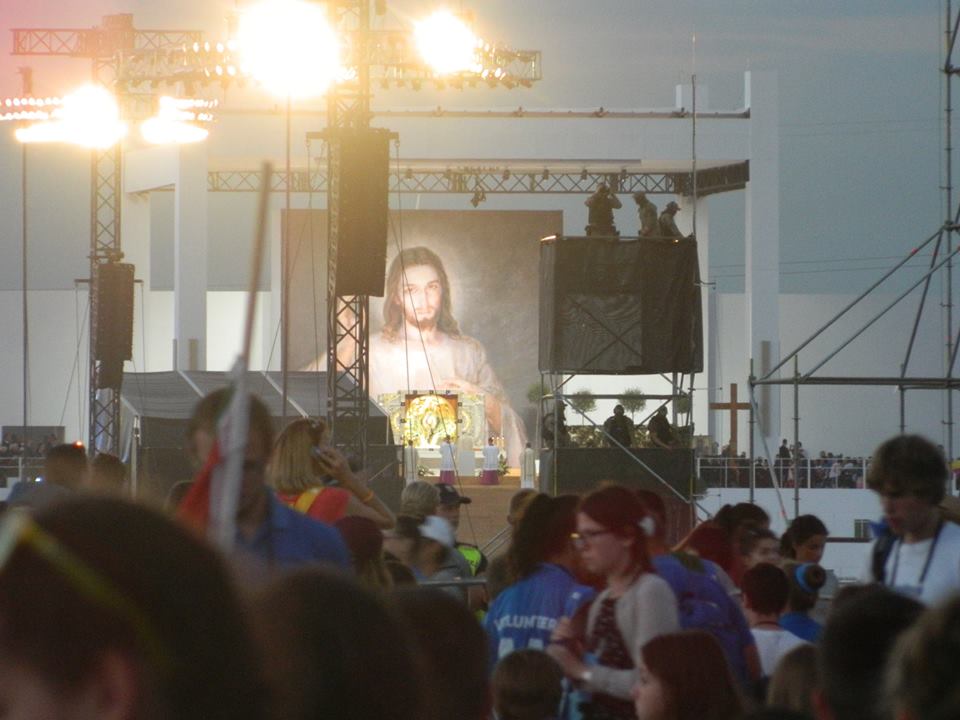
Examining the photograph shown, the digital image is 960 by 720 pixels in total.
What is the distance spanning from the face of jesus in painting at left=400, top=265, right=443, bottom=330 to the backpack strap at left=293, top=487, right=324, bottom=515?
3463 centimetres

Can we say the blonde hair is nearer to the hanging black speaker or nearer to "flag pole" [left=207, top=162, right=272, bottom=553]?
"flag pole" [left=207, top=162, right=272, bottom=553]

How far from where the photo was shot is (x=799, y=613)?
17.1 feet

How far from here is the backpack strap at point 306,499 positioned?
5.05 meters

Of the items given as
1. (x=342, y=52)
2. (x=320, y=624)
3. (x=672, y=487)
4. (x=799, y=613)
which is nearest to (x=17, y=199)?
(x=342, y=52)

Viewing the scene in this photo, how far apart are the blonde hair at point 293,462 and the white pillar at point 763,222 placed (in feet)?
96.8

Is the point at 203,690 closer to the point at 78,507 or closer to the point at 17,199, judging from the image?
the point at 78,507

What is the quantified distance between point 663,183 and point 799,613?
106 ft

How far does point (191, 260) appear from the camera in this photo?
34188 mm

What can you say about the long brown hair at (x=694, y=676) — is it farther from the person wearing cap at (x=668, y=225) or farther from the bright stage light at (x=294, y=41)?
the person wearing cap at (x=668, y=225)

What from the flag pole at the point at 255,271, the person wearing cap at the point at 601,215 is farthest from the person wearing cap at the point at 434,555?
the person wearing cap at the point at 601,215

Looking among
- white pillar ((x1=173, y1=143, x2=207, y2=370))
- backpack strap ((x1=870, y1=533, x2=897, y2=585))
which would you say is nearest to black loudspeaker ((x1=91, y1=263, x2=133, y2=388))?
white pillar ((x1=173, y1=143, x2=207, y2=370))

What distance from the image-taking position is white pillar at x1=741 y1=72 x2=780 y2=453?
34062mm

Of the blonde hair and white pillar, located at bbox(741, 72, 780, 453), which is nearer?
the blonde hair

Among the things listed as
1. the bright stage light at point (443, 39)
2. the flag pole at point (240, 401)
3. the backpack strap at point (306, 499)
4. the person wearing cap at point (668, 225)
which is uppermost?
the bright stage light at point (443, 39)
